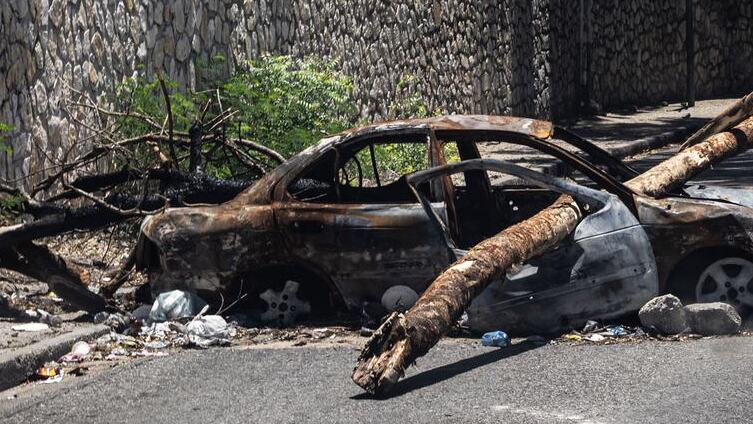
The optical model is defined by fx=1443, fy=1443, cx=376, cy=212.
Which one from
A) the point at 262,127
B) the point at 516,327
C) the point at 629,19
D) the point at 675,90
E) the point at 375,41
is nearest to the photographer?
the point at 516,327

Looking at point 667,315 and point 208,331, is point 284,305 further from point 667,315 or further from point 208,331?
point 667,315

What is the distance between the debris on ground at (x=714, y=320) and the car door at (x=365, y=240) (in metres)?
1.64

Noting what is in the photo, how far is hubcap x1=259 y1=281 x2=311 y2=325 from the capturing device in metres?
9.77

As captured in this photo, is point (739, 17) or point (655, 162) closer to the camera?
point (655, 162)

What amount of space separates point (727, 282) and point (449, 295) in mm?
1901

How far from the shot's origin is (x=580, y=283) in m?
8.91

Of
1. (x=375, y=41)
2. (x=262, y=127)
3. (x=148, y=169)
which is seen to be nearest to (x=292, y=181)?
(x=148, y=169)

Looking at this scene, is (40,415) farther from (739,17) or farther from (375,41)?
(739,17)

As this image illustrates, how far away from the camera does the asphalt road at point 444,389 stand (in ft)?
22.7

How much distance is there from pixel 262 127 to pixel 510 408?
8222 millimetres

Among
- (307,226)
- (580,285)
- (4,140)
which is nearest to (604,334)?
(580,285)

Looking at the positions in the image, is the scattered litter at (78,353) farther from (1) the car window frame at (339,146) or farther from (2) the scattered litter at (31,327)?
(1) the car window frame at (339,146)

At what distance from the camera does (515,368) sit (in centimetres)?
799

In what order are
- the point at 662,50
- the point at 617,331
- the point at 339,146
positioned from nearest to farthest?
1. the point at 617,331
2. the point at 339,146
3. the point at 662,50
